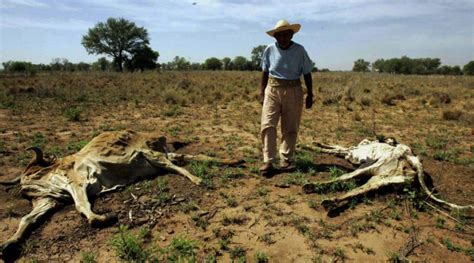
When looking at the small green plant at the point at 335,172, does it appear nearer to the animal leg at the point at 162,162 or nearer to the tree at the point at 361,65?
the animal leg at the point at 162,162

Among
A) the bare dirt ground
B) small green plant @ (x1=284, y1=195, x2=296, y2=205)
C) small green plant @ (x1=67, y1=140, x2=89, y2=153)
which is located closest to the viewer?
the bare dirt ground

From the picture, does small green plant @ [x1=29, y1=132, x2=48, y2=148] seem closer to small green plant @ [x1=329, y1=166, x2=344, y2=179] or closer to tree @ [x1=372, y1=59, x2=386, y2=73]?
small green plant @ [x1=329, y1=166, x2=344, y2=179]

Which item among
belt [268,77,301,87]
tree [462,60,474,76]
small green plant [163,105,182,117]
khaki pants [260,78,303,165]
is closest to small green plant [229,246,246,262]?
khaki pants [260,78,303,165]

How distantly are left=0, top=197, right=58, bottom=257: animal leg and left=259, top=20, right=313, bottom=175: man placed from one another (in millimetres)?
2800

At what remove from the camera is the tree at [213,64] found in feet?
210

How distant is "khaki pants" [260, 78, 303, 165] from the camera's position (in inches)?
190

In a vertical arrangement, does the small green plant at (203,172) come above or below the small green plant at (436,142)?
below

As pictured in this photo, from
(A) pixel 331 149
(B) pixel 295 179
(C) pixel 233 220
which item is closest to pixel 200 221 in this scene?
(C) pixel 233 220

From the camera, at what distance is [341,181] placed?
14.5 ft

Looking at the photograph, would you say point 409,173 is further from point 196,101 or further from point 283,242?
point 196,101

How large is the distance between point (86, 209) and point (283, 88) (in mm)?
3011

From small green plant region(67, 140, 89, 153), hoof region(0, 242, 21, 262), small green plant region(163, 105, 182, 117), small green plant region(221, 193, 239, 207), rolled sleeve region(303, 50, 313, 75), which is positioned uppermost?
rolled sleeve region(303, 50, 313, 75)

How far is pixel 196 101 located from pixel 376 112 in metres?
6.35

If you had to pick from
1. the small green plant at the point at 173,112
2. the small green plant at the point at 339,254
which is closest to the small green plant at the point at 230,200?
the small green plant at the point at 339,254
